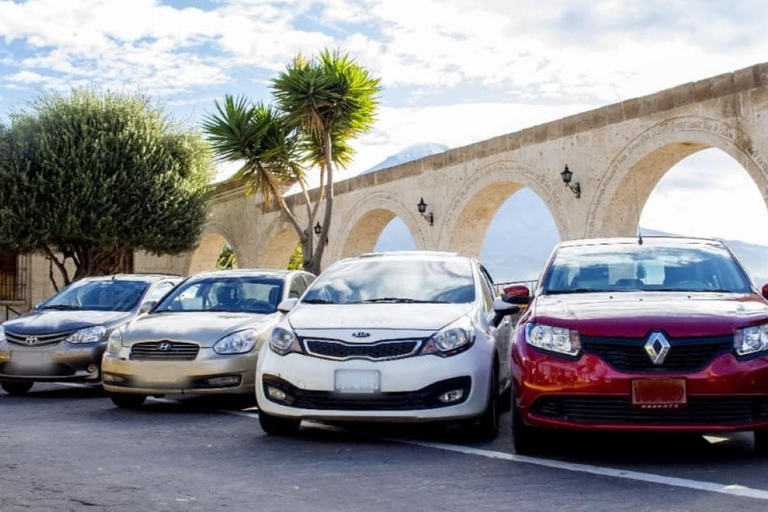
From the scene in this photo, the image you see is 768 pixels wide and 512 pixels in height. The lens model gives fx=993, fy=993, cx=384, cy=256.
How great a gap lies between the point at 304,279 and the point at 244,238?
21694 mm

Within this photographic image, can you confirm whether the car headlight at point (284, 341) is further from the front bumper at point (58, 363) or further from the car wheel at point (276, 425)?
the front bumper at point (58, 363)

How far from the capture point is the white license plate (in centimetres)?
1111

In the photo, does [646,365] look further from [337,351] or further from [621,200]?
[621,200]

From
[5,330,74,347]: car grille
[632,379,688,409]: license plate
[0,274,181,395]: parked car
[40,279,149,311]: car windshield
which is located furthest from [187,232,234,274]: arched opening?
[632,379,688,409]: license plate

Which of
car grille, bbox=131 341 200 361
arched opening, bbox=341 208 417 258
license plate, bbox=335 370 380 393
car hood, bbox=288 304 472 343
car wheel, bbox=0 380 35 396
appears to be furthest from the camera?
arched opening, bbox=341 208 417 258

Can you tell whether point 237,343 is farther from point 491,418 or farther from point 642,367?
point 642,367

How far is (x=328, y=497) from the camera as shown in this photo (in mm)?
5363

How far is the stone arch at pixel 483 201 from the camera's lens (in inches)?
748

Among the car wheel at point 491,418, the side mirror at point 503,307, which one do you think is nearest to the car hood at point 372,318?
the side mirror at point 503,307

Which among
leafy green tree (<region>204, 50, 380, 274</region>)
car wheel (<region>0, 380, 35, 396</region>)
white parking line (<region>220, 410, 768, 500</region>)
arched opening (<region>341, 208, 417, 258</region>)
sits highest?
leafy green tree (<region>204, 50, 380, 274</region>)

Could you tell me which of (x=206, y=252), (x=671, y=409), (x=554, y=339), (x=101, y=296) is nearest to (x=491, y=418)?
(x=554, y=339)

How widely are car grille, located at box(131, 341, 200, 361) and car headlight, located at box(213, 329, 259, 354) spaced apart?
21 cm

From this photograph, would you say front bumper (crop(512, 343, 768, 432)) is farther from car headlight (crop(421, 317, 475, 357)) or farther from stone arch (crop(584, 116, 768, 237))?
stone arch (crop(584, 116, 768, 237))

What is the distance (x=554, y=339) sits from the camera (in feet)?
21.2
